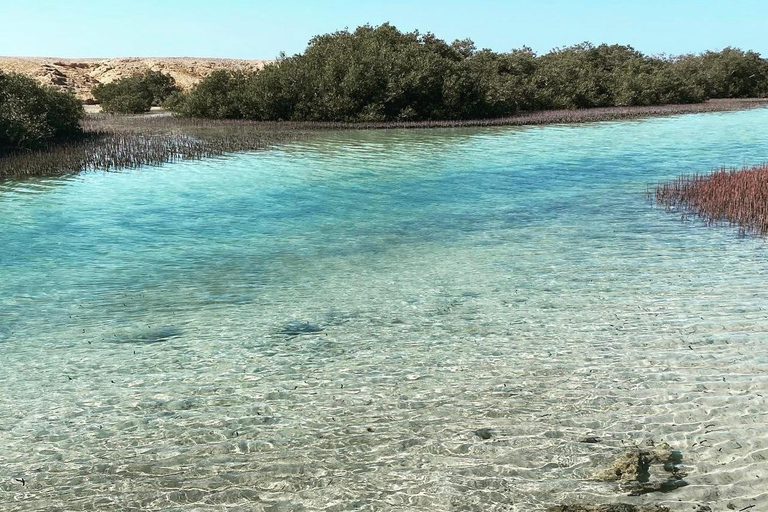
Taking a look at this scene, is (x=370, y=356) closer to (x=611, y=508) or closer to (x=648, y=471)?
(x=648, y=471)

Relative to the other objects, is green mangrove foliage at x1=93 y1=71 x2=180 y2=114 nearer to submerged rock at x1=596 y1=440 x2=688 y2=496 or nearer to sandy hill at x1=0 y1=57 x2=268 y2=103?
sandy hill at x1=0 y1=57 x2=268 y2=103

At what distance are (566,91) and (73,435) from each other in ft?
188

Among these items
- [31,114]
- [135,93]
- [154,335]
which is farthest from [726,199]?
[135,93]

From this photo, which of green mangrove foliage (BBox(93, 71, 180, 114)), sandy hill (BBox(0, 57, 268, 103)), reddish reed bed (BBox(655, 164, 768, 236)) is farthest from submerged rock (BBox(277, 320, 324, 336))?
sandy hill (BBox(0, 57, 268, 103))

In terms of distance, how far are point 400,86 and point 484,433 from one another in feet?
129

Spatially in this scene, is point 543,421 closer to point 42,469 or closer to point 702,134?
point 42,469

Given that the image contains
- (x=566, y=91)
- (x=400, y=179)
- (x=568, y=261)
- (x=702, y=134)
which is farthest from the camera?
(x=566, y=91)

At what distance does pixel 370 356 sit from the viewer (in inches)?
289

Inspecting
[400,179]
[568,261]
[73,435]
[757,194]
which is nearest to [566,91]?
[400,179]

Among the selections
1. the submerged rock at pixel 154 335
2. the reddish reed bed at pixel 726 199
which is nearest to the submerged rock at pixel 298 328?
the submerged rock at pixel 154 335

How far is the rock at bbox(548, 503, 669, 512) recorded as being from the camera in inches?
177

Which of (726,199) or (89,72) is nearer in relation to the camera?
(726,199)

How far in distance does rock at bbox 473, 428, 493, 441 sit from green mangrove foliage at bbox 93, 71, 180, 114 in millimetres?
50173

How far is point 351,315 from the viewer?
872 centimetres
